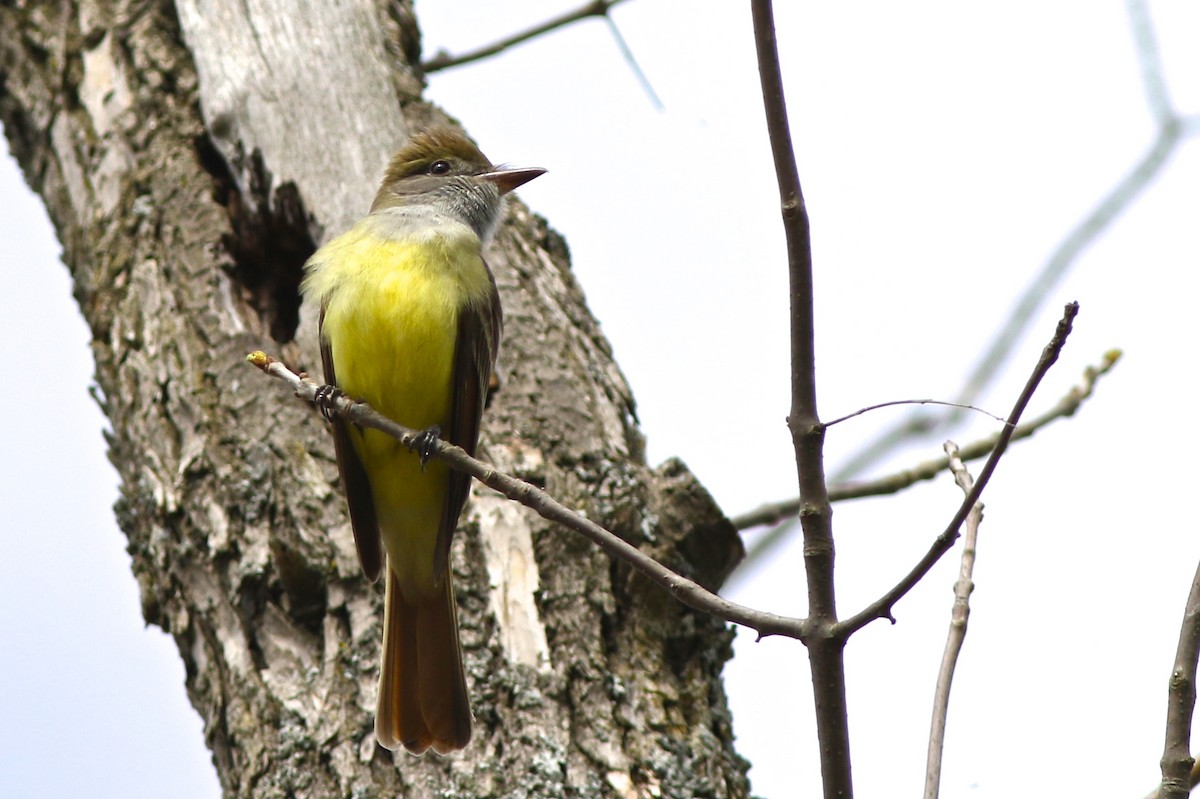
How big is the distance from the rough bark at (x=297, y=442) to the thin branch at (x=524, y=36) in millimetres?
516

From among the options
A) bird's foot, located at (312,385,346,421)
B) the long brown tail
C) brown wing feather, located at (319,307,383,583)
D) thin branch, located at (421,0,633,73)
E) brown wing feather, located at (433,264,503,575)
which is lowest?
the long brown tail

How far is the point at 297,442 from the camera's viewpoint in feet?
12.5

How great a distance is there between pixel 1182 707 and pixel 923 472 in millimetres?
2560

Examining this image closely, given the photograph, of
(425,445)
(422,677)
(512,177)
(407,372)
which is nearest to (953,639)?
(422,677)

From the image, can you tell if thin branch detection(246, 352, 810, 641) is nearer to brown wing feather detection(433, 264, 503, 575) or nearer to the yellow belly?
brown wing feather detection(433, 264, 503, 575)

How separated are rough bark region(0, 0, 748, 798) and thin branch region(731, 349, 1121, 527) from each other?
709mm

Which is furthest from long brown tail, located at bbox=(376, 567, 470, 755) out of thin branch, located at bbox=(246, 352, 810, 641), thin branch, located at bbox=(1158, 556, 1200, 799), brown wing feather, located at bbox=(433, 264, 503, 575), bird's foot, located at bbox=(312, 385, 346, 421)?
thin branch, located at bbox=(1158, 556, 1200, 799)

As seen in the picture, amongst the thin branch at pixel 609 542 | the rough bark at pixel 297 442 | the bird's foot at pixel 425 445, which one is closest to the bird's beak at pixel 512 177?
the rough bark at pixel 297 442

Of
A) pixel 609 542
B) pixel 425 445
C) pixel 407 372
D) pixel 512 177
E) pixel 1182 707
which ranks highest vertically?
pixel 512 177

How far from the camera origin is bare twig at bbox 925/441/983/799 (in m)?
2.17

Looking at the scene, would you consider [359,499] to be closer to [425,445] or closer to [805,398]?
[425,445]

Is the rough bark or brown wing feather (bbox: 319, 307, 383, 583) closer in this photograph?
the rough bark

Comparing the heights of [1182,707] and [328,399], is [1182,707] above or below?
below

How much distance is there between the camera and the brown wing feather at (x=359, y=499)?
354 cm
